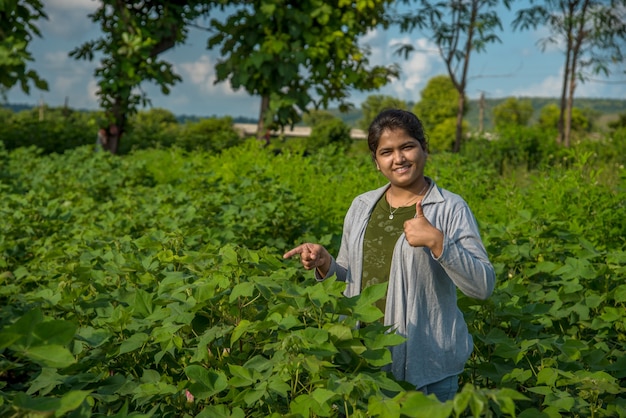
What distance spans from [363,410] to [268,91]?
523 inches

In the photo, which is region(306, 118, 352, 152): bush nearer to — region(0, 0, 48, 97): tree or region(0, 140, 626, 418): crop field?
region(0, 0, 48, 97): tree

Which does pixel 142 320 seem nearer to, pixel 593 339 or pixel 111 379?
pixel 111 379

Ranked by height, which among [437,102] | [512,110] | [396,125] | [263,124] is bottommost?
[396,125]

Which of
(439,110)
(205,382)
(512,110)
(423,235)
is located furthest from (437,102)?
(205,382)

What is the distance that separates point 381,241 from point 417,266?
0.65ft

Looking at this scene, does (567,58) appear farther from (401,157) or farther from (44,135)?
(401,157)

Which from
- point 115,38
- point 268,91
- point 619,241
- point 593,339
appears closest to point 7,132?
point 115,38

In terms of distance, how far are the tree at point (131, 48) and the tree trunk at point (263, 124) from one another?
6.28 ft

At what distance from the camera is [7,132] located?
16.6 metres

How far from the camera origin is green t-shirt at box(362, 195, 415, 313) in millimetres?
2652

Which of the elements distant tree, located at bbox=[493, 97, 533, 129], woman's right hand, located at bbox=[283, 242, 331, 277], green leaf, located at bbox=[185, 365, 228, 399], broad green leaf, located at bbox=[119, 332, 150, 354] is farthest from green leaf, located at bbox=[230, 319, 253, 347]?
distant tree, located at bbox=[493, 97, 533, 129]

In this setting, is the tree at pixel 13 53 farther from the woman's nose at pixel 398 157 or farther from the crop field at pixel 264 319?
the woman's nose at pixel 398 157

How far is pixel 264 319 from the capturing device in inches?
85.7

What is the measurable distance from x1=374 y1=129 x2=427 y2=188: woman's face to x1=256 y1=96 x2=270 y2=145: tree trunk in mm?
12221
